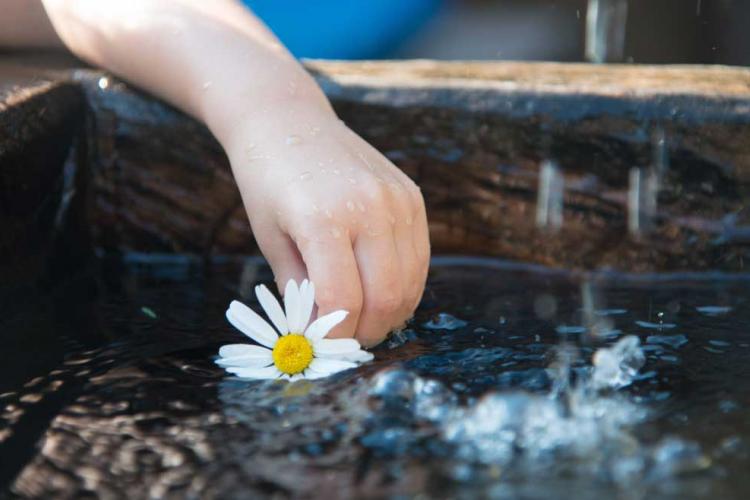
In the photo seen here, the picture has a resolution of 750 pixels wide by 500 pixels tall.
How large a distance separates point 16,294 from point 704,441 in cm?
100

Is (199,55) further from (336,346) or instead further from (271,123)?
(336,346)

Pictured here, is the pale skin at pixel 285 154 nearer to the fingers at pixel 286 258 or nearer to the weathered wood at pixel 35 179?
the fingers at pixel 286 258

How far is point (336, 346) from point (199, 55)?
0.56 meters

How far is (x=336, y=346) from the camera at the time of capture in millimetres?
1113

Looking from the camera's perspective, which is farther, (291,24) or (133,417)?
(291,24)

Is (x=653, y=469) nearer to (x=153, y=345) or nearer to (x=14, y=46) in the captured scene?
(x=153, y=345)

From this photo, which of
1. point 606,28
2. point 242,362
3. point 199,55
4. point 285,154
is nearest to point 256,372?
Result: point 242,362

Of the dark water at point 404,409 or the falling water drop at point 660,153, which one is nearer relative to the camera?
the dark water at point 404,409

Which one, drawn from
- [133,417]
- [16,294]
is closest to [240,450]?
[133,417]

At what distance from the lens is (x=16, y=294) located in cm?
141

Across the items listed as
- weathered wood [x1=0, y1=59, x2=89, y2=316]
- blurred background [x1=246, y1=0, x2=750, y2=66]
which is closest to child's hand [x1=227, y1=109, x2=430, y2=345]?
Result: weathered wood [x1=0, y1=59, x2=89, y2=316]

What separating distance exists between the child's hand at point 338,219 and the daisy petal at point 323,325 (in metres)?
0.01

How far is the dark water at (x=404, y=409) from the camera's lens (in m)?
0.82

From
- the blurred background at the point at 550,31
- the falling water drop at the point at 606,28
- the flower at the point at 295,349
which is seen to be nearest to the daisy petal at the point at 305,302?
the flower at the point at 295,349
